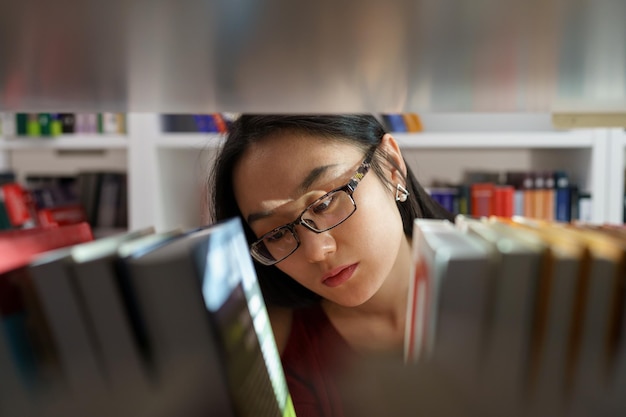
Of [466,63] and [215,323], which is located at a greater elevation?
[466,63]

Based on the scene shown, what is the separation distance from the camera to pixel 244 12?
0.33 metres

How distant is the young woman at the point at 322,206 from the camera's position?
1.10 metres

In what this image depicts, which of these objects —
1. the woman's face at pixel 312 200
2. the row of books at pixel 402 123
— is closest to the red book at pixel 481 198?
the row of books at pixel 402 123

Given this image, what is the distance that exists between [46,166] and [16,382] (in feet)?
11.2

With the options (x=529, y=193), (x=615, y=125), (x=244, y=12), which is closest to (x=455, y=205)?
(x=529, y=193)

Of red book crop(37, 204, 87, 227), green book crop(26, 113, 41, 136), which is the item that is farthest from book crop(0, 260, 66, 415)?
green book crop(26, 113, 41, 136)

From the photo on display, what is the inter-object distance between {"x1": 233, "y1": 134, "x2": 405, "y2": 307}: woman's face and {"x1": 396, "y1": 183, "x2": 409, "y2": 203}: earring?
5 cm

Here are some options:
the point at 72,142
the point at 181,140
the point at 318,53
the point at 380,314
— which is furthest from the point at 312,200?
the point at 72,142

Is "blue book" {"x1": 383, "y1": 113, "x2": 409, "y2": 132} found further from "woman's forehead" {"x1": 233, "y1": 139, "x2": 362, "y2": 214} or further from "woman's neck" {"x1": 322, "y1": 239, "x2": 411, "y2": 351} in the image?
"woman's forehead" {"x1": 233, "y1": 139, "x2": 362, "y2": 214}

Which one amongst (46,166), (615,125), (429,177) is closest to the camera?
(615,125)

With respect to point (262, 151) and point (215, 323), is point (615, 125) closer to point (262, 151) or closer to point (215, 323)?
point (215, 323)

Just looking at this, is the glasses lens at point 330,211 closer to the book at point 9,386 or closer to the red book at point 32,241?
the red book at point 32,241

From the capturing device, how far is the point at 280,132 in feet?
3.74

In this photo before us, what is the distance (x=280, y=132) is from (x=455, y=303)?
0.83 meters
